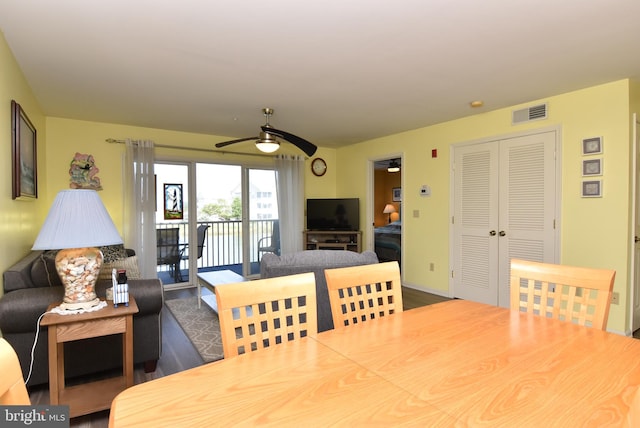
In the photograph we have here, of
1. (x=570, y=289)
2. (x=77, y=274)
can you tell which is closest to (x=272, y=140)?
(x=77, y=274)

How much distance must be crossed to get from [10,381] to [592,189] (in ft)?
13.2

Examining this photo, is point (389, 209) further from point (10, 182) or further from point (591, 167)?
point (10, 182)

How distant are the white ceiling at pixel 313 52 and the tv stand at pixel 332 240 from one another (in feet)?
7.76

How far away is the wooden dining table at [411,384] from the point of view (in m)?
0.75

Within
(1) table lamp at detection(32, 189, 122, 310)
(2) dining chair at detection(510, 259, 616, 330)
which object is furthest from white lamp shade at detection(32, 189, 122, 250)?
(2) dining chair at detection(510, 259, 616, 330)

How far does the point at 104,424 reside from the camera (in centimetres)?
188

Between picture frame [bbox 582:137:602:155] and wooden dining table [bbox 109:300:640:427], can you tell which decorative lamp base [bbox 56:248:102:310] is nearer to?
wooden dining table [bbox 109:300:640:427]

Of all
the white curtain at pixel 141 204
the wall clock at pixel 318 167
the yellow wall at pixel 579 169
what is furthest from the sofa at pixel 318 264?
the wall clock at pixel 318 167

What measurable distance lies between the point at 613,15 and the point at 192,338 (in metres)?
3.81

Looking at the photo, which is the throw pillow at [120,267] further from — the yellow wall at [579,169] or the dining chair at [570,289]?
the yellow wall at [579,169]

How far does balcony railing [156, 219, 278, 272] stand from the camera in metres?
5.21

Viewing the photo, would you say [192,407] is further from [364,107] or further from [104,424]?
[364,107]

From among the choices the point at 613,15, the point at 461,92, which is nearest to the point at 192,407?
the point at 613,15

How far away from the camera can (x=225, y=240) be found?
6277 mm
